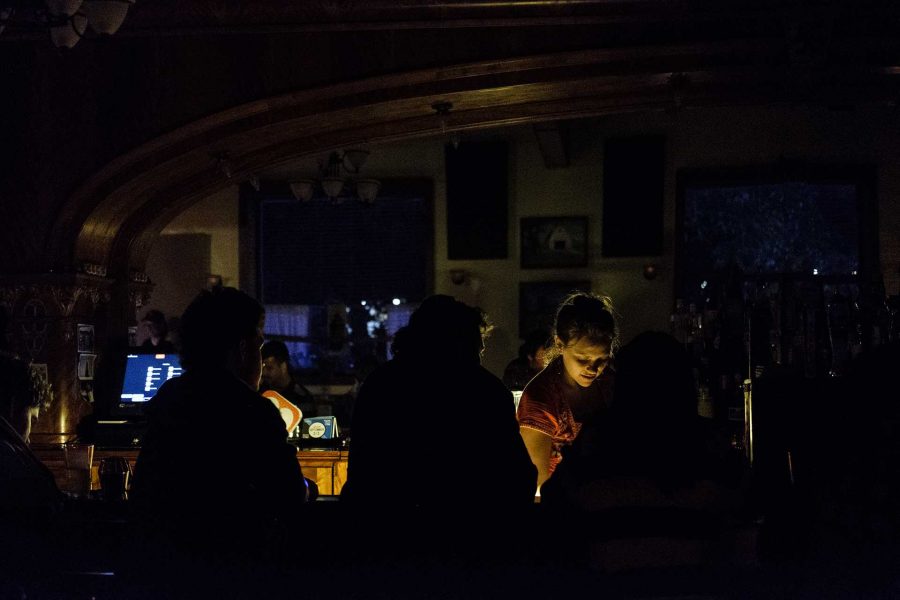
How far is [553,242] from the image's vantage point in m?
10.8

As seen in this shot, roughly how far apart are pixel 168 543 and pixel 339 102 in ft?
12.6

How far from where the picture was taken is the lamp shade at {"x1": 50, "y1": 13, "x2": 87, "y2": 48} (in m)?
4.02

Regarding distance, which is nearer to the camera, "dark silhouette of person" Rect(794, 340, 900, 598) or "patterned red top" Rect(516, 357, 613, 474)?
"dark silhouette of person" Rect(794, 340, 900, 598)

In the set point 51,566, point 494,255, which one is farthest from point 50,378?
point 494,255

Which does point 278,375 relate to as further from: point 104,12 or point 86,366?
point 104,12

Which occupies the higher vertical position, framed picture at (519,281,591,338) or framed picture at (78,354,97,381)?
framed picture at (519,281,591,338)

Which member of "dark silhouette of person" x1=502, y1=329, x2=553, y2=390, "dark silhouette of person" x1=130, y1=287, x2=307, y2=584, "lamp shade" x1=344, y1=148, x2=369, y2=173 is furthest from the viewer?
"lamp shade" x1=344, y1=148, x2=369, y2=173

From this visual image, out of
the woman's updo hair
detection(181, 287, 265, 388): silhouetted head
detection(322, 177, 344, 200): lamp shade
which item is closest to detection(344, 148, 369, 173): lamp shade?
detection(322, 177, 344, 200): lamp shade

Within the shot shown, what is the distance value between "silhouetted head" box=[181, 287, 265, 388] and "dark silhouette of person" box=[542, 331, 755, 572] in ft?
2.72

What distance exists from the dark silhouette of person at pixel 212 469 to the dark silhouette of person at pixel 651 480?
0.71 metres

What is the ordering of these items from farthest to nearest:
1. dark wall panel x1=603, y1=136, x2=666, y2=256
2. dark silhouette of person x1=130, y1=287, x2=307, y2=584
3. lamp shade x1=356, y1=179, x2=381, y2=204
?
dark wall panel x1=603, y1=136, x2=666, y2=256
lamp shade x1=356, y1=179, x2=381, y2=204
dark silhouette of person x1=130, y1=287, x2=307, y2=584

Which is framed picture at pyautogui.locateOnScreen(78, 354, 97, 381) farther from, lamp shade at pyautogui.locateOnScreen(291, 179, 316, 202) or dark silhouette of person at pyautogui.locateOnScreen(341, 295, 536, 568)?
dark silhouette of person at pyautogui.locateOnScreen(341, 295, 536, 568)

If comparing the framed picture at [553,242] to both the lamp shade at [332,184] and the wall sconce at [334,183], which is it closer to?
the wall sconce at [334,183]

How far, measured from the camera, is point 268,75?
5758 mm
